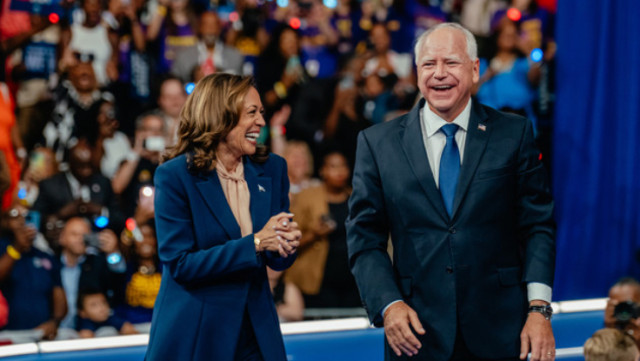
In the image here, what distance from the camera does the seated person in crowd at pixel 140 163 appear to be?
475cm

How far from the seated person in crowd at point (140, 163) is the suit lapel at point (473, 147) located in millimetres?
3066

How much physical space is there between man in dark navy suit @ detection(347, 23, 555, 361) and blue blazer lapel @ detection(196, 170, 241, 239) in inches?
12.4

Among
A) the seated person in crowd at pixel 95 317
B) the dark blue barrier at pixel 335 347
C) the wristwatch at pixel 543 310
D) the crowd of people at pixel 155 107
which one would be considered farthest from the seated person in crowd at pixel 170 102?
the wristwatch at pixel 543 310

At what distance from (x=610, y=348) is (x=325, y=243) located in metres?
2.59

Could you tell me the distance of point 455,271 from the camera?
73.2 inches

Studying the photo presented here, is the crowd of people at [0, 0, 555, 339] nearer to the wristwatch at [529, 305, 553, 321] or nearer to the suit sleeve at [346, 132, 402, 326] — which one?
the suit sleeve at [346, 132, 402, 326]

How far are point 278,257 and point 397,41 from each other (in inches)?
146

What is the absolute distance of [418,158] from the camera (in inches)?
74.9

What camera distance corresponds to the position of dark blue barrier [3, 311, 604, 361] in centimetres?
406

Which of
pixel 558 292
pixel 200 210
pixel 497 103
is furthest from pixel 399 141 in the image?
pixel 558 292

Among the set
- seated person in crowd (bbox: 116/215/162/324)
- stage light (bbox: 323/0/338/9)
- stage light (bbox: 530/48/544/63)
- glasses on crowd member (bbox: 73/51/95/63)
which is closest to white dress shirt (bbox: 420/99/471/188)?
seated person in crowd (bbox: 116/215/162/324)

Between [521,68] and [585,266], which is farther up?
[521,68]

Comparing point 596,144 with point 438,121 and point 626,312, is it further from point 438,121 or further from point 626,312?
point 438,121

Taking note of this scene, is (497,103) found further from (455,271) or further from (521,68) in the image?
(455,271)
